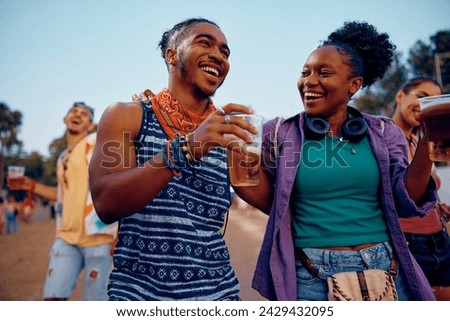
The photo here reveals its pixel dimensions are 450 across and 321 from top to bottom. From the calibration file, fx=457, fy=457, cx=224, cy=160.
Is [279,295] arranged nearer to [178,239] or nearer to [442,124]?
[178,239]

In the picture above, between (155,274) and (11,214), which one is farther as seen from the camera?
(11,214)

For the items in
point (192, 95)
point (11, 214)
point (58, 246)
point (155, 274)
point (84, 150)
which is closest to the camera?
point (155, 274)

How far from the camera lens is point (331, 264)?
1.86 m

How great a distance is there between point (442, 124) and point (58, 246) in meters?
2.95

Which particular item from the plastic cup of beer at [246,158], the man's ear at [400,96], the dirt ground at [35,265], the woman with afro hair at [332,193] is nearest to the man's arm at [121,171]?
the plastic cup of beer at [246,158]

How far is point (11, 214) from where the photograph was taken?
51.9ft

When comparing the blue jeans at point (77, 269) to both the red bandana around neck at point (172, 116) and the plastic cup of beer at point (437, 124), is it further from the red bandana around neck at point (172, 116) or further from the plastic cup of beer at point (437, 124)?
the plastic cup of beer at point (437, 124)

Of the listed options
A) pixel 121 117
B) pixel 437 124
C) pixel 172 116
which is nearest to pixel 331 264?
pixel 437 124

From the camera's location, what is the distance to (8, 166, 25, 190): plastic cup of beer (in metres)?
3.91

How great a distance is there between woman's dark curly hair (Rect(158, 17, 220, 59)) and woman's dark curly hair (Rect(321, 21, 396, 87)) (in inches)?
26.2

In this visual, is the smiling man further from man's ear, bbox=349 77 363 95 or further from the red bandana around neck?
man's ear, bbox=349 77 363 95

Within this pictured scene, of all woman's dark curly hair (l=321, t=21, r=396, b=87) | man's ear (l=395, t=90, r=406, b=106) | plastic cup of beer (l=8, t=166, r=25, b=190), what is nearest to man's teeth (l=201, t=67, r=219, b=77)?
woman's dark curly hair (l=321, t=21, r=396, b=87)
